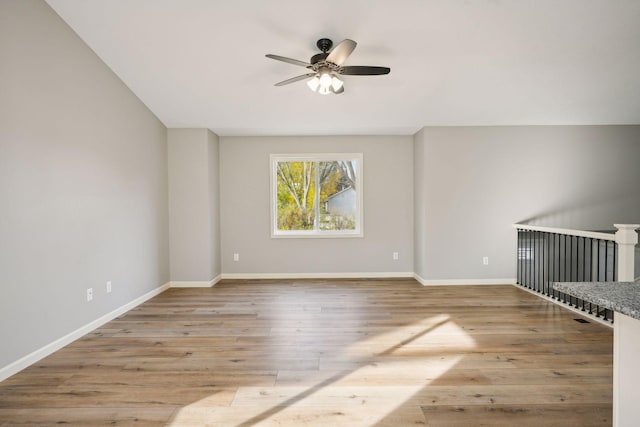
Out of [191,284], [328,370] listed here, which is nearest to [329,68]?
[328,370]

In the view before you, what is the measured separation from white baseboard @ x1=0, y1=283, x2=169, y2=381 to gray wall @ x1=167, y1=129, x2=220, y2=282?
0.95m

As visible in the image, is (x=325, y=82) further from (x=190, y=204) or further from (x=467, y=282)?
(x=467, y=282)

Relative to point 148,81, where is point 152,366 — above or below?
below

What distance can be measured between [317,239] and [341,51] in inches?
136

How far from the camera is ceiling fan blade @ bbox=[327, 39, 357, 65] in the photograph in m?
2.63

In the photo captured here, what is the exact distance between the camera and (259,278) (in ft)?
18.5

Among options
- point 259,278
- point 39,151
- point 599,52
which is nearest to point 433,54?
point 599,52

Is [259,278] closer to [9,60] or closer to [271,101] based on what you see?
[271,101]

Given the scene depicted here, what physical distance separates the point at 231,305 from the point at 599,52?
5037 millimetres

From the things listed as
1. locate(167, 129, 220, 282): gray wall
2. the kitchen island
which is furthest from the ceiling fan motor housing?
the kitchen island

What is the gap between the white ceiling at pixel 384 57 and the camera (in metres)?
3.02

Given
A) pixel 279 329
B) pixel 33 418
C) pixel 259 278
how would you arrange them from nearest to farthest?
1. pixel 33 418
2. pixel 279 329
3. pixel 259 278

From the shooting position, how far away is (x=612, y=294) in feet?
3.36

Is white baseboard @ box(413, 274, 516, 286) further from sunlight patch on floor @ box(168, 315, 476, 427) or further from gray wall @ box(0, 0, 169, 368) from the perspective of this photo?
gray wall @ box(0, 0, 169, 368)
